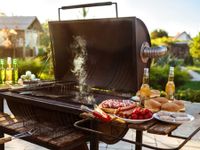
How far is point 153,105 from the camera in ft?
6.59

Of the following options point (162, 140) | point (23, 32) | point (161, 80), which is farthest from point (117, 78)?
point (23, 32)

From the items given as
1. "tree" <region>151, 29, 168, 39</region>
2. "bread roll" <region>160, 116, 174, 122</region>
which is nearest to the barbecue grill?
"bread roll" <region>160, 116, 174, 122</region>

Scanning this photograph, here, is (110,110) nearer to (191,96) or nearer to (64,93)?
(64,93)

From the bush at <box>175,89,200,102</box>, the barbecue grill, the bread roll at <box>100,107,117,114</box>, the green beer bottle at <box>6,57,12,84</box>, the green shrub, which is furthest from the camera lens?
the green shrub

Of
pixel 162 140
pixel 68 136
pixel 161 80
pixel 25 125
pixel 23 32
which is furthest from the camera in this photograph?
pixel 23 32

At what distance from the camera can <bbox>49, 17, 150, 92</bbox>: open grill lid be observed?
2.61 m

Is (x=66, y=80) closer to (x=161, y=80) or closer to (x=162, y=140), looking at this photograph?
(x=162, y=140)

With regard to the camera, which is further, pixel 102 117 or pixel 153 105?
pixel 153 105

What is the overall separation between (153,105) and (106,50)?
1.14m

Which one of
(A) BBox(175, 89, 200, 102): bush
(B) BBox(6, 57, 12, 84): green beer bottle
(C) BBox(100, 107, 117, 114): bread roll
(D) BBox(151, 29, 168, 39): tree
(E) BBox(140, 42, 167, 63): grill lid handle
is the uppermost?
(D) BBox(151, 29, 168, 39): tree

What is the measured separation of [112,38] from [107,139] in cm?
103

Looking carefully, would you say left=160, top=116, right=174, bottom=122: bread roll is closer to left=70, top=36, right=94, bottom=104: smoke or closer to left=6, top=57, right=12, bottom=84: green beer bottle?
left=70, top=36, right=94, bottom=104: smoke

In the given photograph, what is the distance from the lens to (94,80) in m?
3.16

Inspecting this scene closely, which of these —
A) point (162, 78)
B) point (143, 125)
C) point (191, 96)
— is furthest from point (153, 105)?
point (162, 78)
